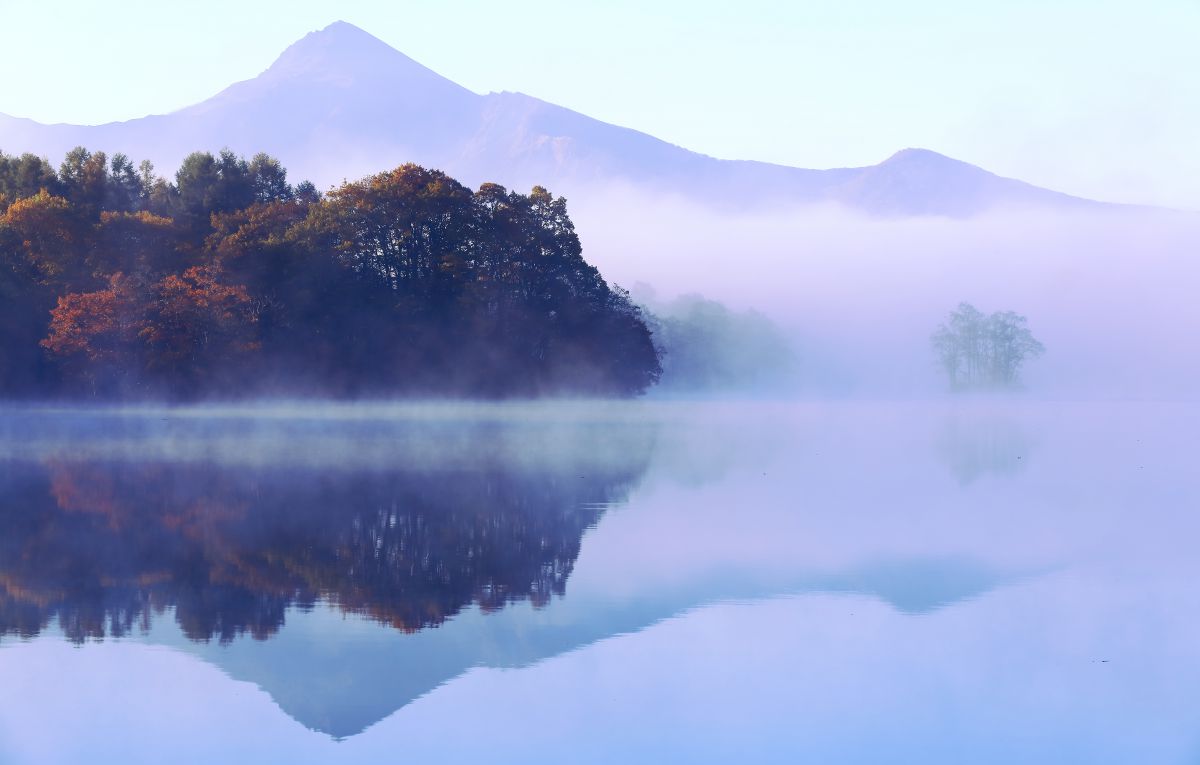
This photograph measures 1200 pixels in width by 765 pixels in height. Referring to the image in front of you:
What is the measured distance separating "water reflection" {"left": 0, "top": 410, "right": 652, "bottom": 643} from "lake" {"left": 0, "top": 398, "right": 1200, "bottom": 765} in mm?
68

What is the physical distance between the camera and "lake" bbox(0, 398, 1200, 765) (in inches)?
312

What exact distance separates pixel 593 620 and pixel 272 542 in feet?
17.0

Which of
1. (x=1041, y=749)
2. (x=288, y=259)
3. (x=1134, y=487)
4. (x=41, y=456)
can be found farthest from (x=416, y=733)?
(x=288, y=259)

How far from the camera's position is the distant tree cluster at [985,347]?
412 ft

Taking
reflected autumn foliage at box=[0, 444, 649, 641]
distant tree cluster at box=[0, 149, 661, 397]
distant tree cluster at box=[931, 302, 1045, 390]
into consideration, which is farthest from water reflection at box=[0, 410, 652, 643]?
distant tree cluster at box=[931, 302, 1045, 390]

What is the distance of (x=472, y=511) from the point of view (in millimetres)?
17656

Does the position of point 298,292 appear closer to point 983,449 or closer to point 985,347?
point 983,449

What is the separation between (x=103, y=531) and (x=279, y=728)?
335 inches

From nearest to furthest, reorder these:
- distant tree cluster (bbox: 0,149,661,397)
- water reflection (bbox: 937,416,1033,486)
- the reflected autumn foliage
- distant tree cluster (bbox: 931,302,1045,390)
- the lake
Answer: the lake → the reflected autumn foliage → water reflection (bbox: 937,416,1033,486) → distant tree cluster (bbox: 0,149,661,397) → distant tree cluster (bbox: 931,302,1045,390)

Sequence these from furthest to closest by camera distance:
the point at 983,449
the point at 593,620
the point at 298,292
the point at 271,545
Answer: the point at 298,292 < the point at 983,449 < the point at 271,545 < the point at 593,620

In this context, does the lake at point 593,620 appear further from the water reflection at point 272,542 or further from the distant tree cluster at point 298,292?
the distant tree cluster at point 298,292

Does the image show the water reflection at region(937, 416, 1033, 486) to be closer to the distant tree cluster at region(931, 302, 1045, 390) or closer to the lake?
the lake

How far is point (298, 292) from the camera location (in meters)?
58.9

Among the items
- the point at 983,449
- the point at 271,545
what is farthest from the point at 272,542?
the point at 983,449
